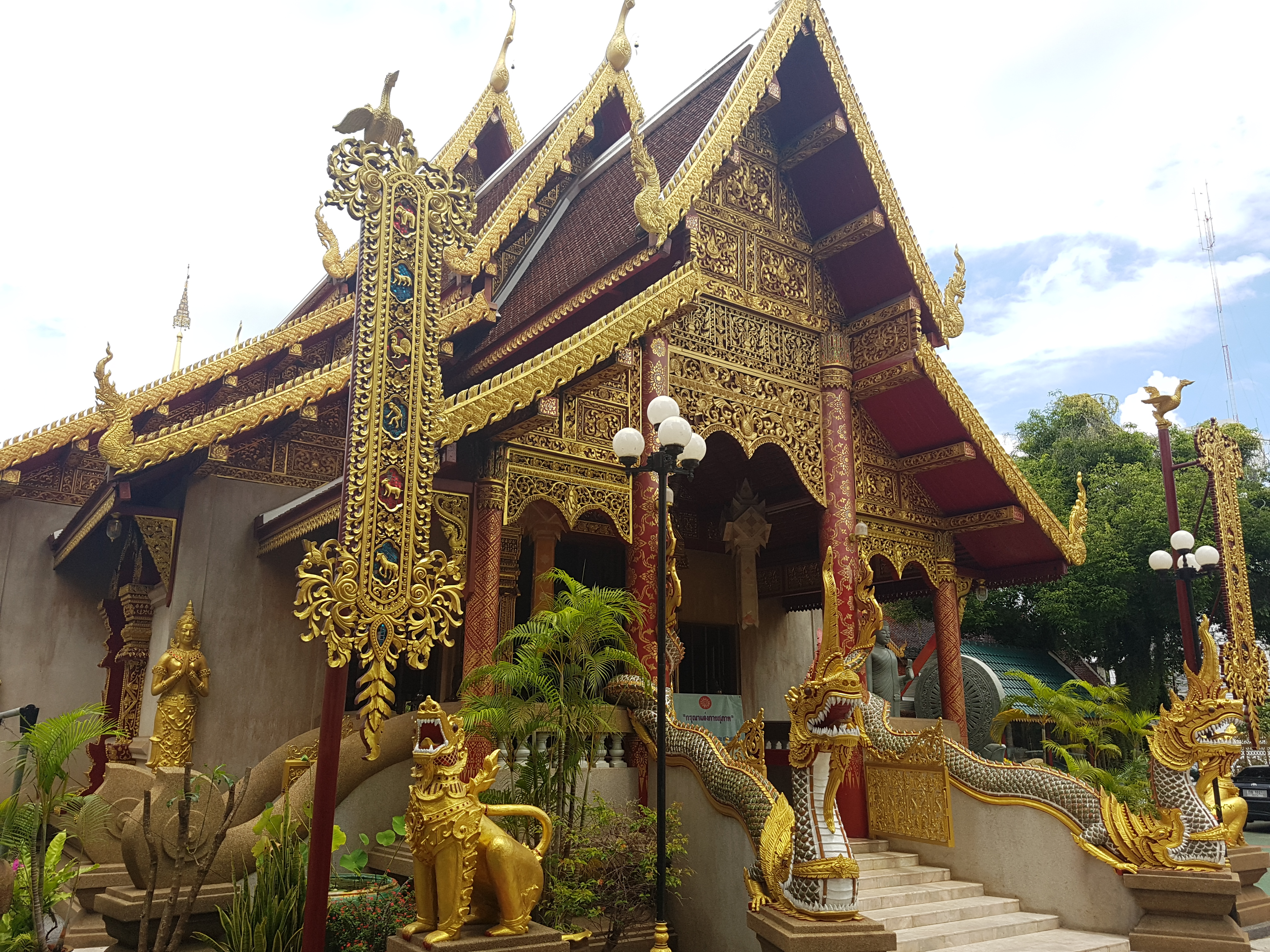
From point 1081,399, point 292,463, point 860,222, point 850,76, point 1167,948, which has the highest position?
point 1081,399

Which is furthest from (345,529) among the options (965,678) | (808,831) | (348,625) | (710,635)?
(965,678)

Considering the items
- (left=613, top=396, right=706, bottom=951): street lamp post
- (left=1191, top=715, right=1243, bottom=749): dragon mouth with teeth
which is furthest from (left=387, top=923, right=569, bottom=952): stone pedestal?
(left=1191, top=715, right=1243, bottom=749): dragon mouth with teeth

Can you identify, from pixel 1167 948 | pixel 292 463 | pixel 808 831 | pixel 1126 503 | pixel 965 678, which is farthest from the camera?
pixel 1126 503

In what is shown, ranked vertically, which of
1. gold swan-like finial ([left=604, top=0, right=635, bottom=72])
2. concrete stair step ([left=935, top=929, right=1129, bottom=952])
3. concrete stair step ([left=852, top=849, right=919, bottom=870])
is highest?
gold swan-like finial ([left=604, top=0, right=635, bottom=72])

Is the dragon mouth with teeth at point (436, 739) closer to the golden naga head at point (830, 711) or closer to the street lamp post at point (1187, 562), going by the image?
the golden naga head at point (830, 711)

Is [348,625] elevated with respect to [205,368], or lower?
lower

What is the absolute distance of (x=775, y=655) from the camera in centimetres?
1287

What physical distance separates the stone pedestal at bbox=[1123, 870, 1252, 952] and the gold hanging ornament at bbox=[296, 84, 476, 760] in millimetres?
5489

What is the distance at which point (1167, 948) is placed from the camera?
6.65 meters

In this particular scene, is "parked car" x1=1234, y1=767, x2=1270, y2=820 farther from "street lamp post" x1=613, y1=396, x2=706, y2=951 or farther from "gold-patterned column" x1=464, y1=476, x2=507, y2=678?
"gold-patterned column" x1=464, y1=476, x2=507, y2=678

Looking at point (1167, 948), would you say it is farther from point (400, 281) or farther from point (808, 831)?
point (400, 281)

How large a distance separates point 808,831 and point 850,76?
728 centimetres

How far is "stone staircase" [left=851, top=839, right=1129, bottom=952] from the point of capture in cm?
663

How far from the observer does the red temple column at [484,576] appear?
6.86 meters
